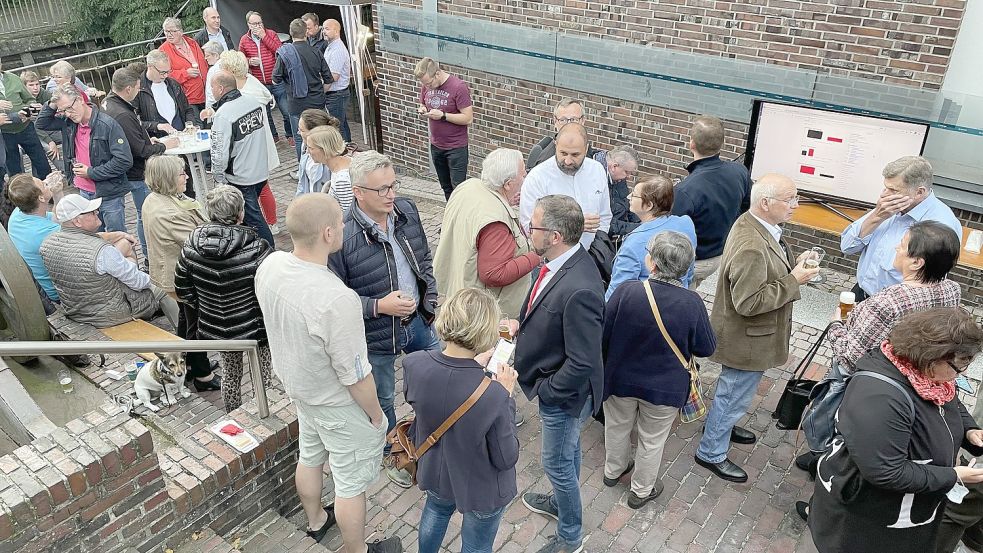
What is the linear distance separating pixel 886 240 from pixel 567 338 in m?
2.44

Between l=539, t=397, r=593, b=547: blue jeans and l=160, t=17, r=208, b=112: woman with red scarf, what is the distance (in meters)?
8.43

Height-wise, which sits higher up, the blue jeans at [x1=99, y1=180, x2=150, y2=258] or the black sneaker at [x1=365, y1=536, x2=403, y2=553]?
the blue jeans at [x1=99, y1=180, x2=150, y2=258]

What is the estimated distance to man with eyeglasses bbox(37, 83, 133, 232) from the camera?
6555mm

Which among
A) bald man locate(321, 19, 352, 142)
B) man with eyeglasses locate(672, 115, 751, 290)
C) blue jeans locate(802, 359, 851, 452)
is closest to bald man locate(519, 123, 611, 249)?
man with eyeglasses locate(672, 115, 751, 290)

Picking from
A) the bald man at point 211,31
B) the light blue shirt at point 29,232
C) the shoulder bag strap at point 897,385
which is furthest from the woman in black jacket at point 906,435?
the bald man at point 211,31

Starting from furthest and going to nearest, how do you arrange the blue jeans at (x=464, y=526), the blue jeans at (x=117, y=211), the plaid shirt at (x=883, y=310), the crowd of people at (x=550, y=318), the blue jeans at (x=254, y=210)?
the blue jeans at (x=254, y=210) < the blue jeans at (x=117, y=211) < the plaid shirt at (x=883, y=310) < the blue jeans at (x=464, y=526) < the crowd of people at (x=550, y=318)

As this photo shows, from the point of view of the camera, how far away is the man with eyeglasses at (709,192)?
197 inches

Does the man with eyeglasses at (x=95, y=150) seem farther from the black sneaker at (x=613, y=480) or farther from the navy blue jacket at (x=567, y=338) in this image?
the black sneaker at (x=613, y=480)

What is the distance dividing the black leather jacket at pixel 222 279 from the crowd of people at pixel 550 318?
0.05ft

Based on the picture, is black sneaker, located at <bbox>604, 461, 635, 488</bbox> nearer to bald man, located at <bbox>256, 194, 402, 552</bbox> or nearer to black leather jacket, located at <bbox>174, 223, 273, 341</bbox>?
bald man, located at <bbox>256, 194, 402, 552</bbox>

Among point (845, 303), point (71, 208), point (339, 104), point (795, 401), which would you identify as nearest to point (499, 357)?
point (795, 401)

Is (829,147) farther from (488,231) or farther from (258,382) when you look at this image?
(258,382)

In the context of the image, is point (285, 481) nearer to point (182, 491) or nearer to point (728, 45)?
point (182, 491)

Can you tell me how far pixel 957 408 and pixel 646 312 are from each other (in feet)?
4.69
